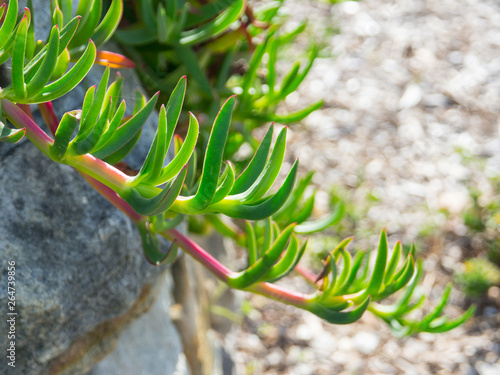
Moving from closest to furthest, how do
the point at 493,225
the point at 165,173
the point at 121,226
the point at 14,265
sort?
the point at 165,173
the point at 14,265
the point at 121,226
the point at 493,225

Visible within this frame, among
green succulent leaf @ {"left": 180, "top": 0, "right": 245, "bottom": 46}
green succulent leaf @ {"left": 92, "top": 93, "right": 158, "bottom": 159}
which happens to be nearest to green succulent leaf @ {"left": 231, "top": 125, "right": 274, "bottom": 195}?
green succulent leaf @ {"left": 92, "top": 93, "right": 158, "bottom": 159}

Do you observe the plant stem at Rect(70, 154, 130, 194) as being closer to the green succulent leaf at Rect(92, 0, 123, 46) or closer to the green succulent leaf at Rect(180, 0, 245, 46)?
the green succulent leaf at Rect(92, 0, 123, 46)

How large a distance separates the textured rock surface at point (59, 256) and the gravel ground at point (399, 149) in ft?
3.86

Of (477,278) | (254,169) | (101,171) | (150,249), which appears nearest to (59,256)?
(150,249)

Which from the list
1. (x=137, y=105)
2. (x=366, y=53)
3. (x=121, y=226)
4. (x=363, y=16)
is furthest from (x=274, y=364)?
(x=363, y=16)

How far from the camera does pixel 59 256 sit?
820mm

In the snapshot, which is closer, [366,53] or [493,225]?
[493,225]

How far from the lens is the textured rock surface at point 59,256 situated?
2.56 ft

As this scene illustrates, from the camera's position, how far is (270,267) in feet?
2.26

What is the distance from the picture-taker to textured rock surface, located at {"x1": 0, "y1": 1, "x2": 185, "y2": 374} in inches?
30.7

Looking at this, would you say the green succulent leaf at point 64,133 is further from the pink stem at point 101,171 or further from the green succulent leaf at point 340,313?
the green succulent leaf at point 340,313

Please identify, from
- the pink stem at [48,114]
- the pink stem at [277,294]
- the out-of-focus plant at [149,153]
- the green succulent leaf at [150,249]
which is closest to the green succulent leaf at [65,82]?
the out-of-focus plant at [149,153]

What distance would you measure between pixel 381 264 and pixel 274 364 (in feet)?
4.77

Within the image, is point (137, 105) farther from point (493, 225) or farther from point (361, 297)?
point (493, 225)
